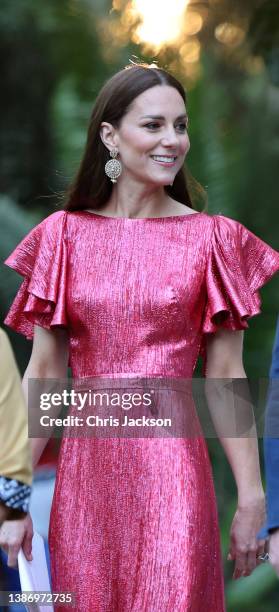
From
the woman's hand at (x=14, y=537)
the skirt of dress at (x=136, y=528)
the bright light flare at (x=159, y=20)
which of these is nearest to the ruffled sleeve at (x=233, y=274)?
the skirt of dress at (x=136, y=528)

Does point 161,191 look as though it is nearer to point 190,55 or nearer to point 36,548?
point 36,548

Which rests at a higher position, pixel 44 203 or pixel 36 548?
pixel 44 203

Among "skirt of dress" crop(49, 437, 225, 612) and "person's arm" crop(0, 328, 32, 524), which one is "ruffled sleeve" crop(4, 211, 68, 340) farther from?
"person's arm" crop(0, 328, 32, 524)

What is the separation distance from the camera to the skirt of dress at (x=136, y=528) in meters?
4.79

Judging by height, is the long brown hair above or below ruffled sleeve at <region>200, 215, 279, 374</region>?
above

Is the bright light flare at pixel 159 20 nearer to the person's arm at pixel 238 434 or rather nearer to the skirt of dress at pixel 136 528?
the person's arm at pixel 238 434

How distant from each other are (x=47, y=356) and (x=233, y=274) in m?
0.62

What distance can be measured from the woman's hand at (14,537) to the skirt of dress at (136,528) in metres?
0.23

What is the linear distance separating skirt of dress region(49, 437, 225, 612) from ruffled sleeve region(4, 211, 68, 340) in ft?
1.34

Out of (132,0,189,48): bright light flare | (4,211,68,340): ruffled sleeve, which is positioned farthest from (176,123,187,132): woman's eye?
(132,0,189,48): bright light flare

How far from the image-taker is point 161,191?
5184 mm

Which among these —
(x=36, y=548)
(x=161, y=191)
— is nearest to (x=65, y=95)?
(x=161, y=191)

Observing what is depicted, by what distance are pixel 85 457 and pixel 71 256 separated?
617 millimetres

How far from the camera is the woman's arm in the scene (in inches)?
202
